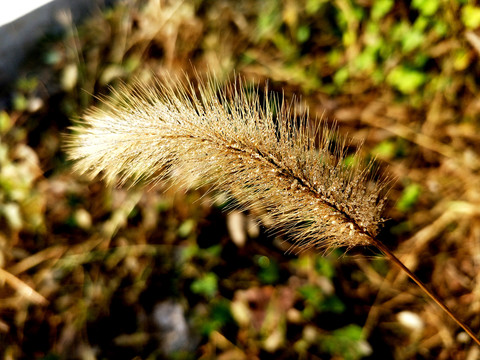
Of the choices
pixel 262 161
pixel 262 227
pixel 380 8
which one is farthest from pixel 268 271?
pixel 380 8

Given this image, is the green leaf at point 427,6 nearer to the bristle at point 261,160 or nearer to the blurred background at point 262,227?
the blurred background at point 262,227

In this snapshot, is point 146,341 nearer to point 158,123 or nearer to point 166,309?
point 166,309

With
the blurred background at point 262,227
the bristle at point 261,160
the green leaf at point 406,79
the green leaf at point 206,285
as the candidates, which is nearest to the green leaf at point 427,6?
the blurred background at point 262,227

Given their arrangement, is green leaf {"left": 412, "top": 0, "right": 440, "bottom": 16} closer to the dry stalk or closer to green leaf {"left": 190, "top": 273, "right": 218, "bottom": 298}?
the dry stalk

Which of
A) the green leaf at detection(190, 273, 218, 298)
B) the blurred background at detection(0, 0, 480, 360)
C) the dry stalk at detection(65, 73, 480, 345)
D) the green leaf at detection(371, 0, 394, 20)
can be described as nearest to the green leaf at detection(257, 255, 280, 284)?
the blurred background at detection(0, 0, 480, 360)

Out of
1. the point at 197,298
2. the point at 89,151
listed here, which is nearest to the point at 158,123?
the point at 89,151

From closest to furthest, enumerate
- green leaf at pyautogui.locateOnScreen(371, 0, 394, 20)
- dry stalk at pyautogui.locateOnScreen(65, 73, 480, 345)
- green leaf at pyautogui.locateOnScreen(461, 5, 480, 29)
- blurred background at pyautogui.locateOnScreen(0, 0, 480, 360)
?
dry stalk at pyautogui.locateOnScreen(65, 73, 480, 345) < blurred background at pyautogui.locateOnScreen(0, 0, 480, 360) < green leaf at pyautogui.locateOnScreen(461, 5, 480, 29) < green leaf at pyautogui.locateOnScreen(371, 0, 394, 20)

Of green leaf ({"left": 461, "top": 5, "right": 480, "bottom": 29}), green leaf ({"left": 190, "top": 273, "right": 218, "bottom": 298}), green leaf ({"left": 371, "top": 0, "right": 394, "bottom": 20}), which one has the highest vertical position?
green leaf ({"left": 371, "top": 0, "right": 394, "bottom": 20})

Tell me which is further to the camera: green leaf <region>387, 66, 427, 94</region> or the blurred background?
green leaf <region>387, 66, 427, 94</region>

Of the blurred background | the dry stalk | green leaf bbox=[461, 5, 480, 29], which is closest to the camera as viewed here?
the dry stalk
